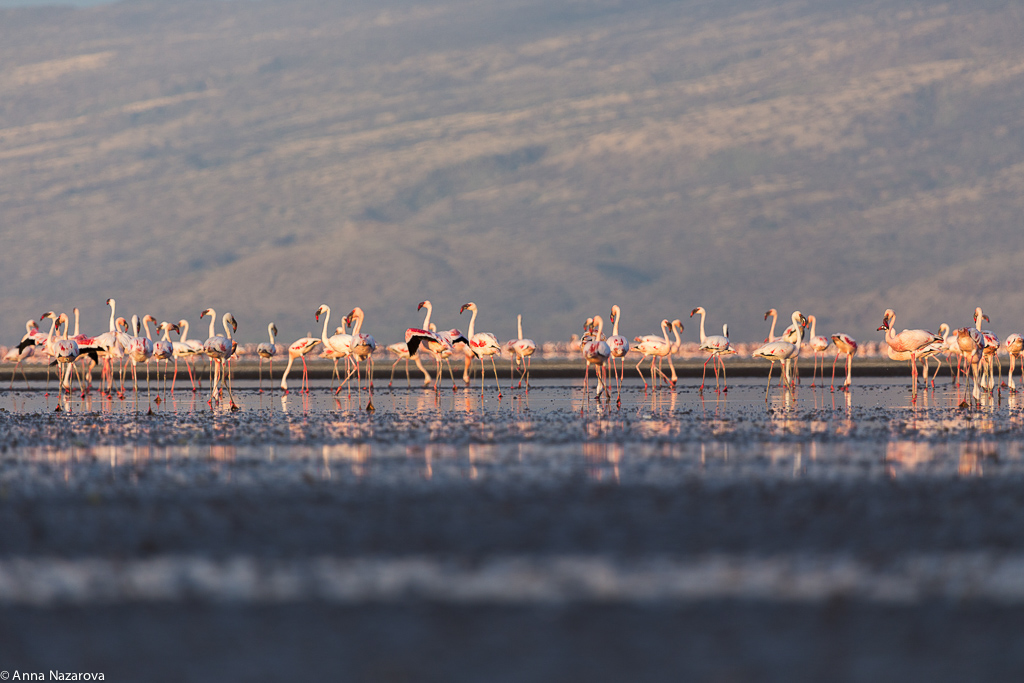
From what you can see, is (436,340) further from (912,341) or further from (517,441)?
(517,441)

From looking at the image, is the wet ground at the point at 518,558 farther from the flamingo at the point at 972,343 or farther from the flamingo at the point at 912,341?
the flamingo at the point at 912,341

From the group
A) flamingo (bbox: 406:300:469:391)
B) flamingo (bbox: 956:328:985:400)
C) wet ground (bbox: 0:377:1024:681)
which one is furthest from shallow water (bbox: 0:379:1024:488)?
flamingo (bbox: 406:300:469:391)

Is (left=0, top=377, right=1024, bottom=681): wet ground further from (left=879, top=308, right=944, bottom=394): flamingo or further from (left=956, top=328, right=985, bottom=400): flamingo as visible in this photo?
(left=879, top=308, right=944, bottom=394): flamingo

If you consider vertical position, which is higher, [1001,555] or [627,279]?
[627,279]

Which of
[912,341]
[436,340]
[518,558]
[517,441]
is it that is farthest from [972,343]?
[518,558]

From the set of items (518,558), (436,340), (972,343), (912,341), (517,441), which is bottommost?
(518,558)

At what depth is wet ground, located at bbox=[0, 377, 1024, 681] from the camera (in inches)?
265

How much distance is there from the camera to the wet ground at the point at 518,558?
6734 millimetres

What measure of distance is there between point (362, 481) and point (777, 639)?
22.3 ft

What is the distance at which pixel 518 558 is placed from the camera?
9.00 meters

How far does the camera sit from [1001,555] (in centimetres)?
905

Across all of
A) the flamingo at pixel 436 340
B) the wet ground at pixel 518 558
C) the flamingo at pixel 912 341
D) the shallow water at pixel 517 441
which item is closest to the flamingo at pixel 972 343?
the shallow water at pixel 517 441

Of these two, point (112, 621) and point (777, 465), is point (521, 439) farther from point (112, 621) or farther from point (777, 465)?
point (112, 621)

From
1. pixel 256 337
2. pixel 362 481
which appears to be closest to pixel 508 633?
pixel 362 481
